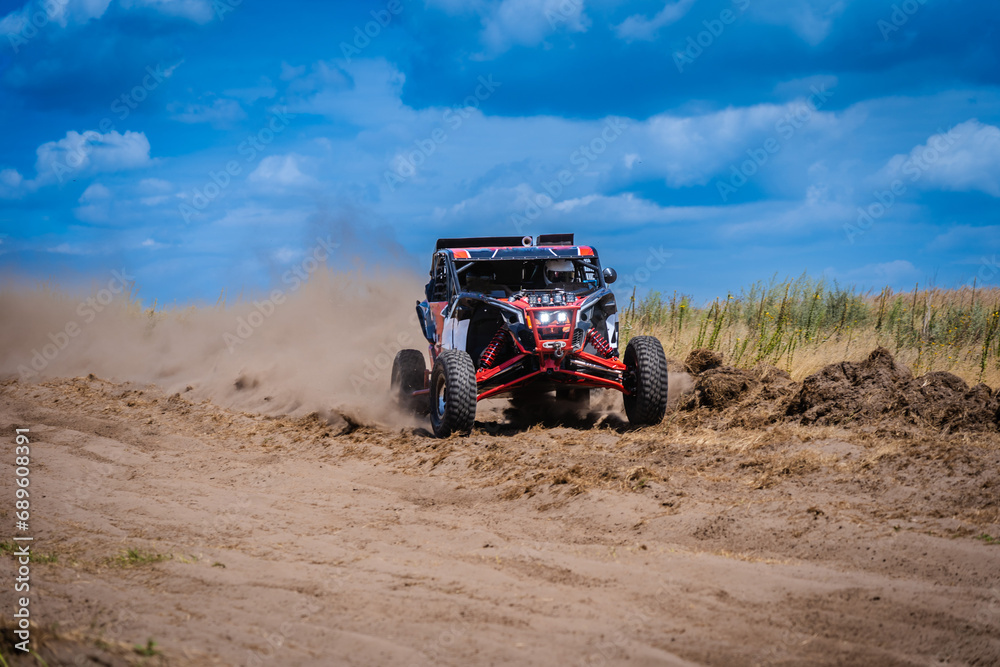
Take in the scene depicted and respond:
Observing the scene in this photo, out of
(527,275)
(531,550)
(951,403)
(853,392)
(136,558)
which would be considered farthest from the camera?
(527,275)

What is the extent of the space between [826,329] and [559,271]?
290 inches

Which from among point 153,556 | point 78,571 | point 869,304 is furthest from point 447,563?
point 869,304

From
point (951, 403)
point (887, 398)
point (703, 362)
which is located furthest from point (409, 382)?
point (951, 403)

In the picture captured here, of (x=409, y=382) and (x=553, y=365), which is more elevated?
(x=553, y=365)

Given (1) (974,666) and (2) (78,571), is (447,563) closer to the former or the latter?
(2) (78,571)

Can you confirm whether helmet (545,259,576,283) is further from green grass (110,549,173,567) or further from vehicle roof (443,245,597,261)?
green grass (110,549,173,567)

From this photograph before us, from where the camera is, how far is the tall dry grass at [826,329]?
12617 mm

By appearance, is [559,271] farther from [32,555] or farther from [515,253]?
[32,555]

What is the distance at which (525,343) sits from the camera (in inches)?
355

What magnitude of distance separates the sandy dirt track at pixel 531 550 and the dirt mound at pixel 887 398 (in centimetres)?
54

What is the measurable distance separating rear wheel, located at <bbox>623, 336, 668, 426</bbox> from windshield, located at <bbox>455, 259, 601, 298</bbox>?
1207 mm

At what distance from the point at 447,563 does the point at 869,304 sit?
1499 cm

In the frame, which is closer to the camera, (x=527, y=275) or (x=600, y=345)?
(x=600, y=345)

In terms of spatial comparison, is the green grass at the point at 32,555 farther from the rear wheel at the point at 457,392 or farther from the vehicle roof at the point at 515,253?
the vehicle roof at the point at 515,253
